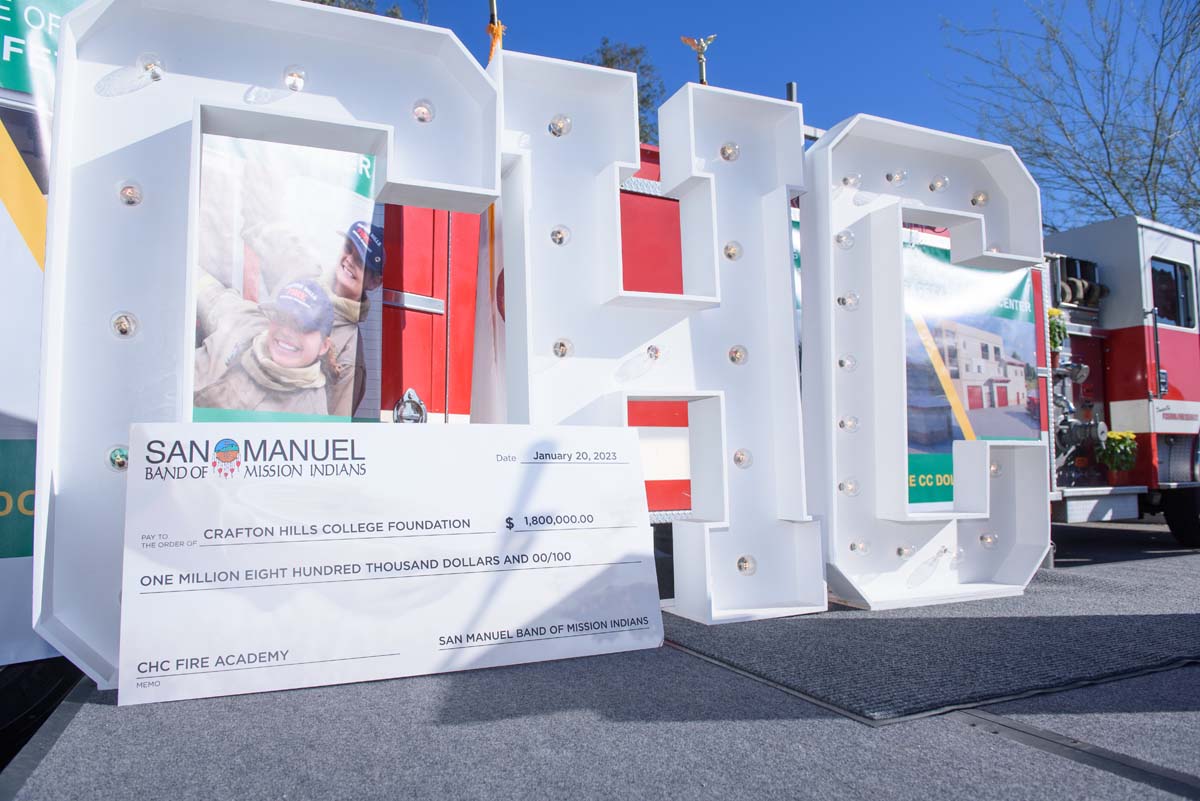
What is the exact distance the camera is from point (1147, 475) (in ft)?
18.6

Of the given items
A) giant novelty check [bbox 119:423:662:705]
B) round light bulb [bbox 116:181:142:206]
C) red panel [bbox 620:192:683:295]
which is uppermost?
red panel [bbox 620:192:683:295]

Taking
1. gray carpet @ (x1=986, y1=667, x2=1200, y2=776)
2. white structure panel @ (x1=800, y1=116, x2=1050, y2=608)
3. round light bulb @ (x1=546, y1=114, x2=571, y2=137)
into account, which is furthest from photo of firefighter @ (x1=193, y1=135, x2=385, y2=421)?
gray carpet @ (x1=986, y1=667, x2=1200, y2=776)

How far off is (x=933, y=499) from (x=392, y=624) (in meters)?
3.34

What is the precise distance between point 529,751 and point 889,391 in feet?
7.43

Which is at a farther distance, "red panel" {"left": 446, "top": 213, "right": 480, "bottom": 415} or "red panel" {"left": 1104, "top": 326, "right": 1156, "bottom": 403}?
"red panel" {"left": 1104, "top": 326, "right": 1156, "bottom": 403}

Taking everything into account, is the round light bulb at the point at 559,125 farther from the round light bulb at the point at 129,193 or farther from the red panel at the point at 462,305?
the round light bulb at the point at 129,193

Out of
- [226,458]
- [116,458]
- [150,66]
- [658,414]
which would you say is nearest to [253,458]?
[226,458]

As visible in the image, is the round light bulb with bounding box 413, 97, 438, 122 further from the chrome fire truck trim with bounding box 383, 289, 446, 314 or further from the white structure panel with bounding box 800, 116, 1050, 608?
the white structure panel with bounding box 800, 116, 1050, 608

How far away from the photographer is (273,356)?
280 cm

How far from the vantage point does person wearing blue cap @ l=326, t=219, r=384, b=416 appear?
115 inches

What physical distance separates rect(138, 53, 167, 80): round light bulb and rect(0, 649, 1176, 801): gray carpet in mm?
1734

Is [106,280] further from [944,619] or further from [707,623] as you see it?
[944,619]

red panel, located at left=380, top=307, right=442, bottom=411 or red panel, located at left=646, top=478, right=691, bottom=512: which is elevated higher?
red panel, located at left=380, top=307, right=442, bottom=411

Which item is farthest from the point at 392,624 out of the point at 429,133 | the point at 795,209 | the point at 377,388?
the point at 795,209
